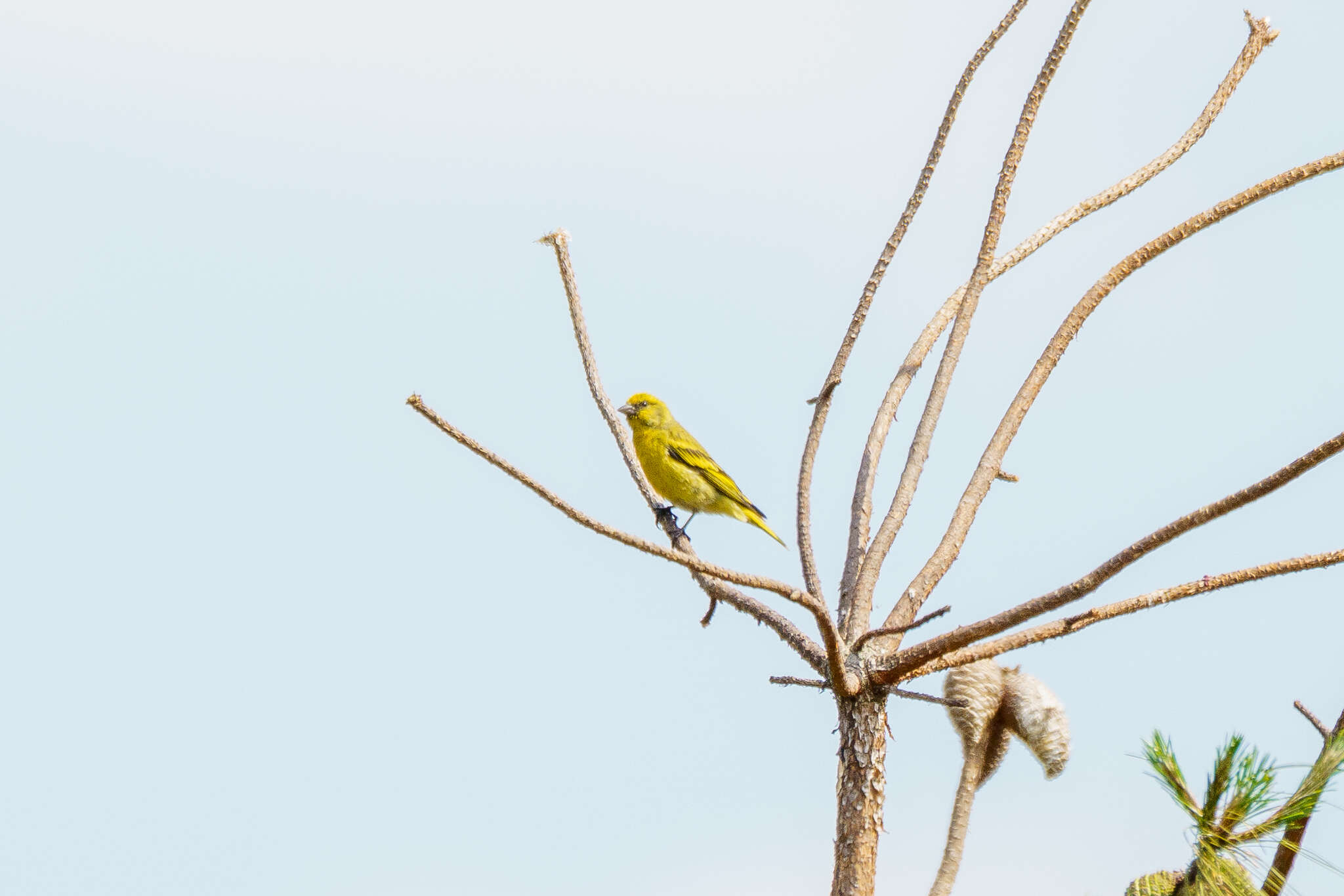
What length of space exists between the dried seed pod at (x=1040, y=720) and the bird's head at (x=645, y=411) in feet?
18.6

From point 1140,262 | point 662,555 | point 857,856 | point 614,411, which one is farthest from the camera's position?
point 614,411

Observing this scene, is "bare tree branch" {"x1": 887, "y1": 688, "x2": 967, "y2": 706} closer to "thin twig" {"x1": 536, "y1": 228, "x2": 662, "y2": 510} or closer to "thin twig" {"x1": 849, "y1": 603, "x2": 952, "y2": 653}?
"thin twig" {"x1": 849, "y1": 603, "x2": 952, "y2": 653}

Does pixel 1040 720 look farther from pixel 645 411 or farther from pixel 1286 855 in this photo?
pixel 645 411

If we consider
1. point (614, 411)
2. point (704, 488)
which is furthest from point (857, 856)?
point (704, 488)

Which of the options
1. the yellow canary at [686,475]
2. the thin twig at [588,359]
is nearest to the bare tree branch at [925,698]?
the thin twig at [588,359]

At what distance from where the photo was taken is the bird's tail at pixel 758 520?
9.00 meters

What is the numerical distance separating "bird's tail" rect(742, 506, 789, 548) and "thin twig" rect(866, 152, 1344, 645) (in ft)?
14.2

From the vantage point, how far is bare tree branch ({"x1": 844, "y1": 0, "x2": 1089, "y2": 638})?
4754 mm

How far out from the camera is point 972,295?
5.09 meters

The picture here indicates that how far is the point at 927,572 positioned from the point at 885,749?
0.68 m

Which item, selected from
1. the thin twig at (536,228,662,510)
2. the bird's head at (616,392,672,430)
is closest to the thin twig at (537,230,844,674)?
the thin twig at (536,228,662,510)

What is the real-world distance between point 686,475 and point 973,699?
16.6 feet

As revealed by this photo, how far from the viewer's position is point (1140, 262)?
16.0 ft

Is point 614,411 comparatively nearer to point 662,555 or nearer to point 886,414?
point 886,414
